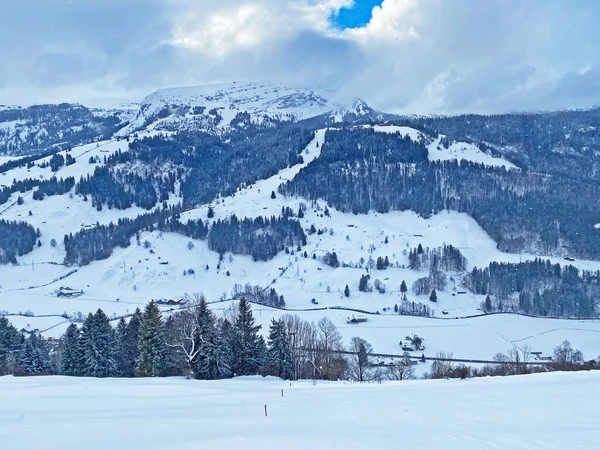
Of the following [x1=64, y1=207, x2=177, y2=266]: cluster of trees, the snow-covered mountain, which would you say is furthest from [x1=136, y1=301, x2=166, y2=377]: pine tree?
[x1=64, y1=207, x2=177, y2=266]: cluster of trees

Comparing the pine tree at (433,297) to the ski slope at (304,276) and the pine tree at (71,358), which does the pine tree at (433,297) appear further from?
the pine tree at (71,358)

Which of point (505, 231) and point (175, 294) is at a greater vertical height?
point (505, 231)

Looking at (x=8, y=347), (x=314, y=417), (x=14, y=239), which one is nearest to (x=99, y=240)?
(x=14, y=239)

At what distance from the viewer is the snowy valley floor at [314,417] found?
12672mm

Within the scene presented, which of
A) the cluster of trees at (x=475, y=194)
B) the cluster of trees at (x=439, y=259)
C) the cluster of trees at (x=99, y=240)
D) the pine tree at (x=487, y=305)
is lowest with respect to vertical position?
the pine tree at (x=487, y=305)

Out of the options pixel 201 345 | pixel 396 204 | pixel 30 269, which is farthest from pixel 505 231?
pixel 30 269

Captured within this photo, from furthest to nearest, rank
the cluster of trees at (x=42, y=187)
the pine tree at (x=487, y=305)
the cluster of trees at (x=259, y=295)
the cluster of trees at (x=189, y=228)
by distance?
the cluster of trees at (x=42, y=187) → the cluster of trees at (x=189, y=228) → the cluster of trees at (x=259, y=295) → the pine tree at (x=487, y=305)

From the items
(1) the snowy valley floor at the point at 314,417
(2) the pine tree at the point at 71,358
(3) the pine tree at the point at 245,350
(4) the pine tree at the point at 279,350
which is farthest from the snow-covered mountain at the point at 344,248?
(1) the snowy valley floor at the point at 314,417

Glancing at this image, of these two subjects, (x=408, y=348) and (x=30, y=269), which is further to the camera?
(x=30, y=269)

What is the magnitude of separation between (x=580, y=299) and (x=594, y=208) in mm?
77793

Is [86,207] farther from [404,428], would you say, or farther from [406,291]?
[404,428]

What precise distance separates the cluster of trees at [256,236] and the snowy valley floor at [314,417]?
11602 cm

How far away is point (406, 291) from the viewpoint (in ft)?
352

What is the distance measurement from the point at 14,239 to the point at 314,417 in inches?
6368
